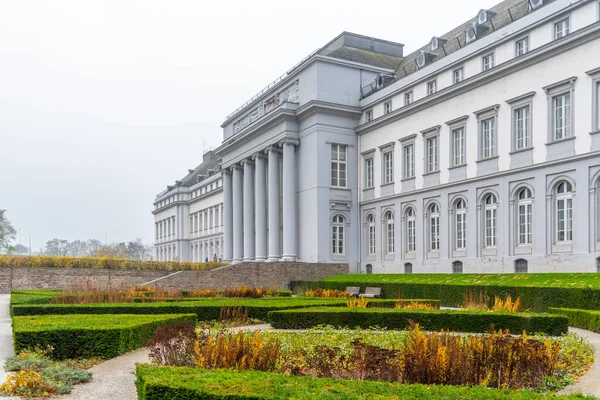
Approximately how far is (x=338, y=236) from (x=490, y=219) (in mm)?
14484

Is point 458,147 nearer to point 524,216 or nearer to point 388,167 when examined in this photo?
point 524,216

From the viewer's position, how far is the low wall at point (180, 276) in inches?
1377

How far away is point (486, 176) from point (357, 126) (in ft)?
48.9

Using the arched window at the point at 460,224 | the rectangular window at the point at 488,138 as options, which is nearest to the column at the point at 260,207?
the arched window at the point at 460,224

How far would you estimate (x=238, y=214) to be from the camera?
188 feet

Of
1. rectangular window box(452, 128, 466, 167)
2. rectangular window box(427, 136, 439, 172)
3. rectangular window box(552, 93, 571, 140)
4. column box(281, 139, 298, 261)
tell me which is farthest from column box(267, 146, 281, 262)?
rectangular window box(552, 93, 571, 140)

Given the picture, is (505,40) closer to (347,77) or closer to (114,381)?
(347,77)

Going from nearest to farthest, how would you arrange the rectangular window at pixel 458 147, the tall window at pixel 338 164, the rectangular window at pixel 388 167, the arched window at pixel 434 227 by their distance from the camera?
the rectangular window at pixel 458 147 → the arched window at pixel 434 227 → the rectangular window at pixel 388 167 → the tall window at pixel 338 164

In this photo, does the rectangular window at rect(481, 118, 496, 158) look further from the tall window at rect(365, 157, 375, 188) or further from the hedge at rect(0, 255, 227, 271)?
the hedge at rect(0, 255, 227, 271)

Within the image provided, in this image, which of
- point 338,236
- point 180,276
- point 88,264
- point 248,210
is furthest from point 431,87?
point 88,264

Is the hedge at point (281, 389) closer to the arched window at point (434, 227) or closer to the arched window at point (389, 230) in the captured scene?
the arched window at point (434, 227)

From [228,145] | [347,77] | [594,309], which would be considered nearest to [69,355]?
[594,309]

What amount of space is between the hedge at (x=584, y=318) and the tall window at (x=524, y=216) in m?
12.8

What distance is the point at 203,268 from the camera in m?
43.2
